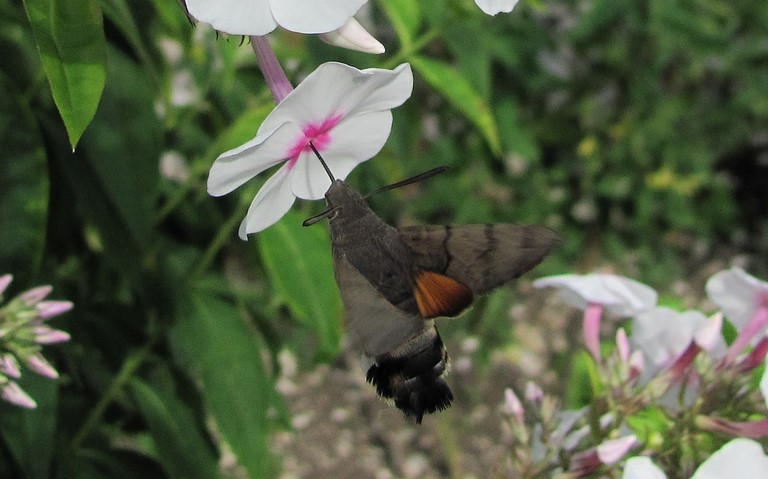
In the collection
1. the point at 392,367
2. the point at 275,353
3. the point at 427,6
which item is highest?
the point at 427,6

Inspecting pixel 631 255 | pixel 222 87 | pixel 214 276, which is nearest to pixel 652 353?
pixel 214 276

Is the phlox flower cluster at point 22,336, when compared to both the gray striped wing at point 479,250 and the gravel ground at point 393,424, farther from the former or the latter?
the gravel ground at point 393,424

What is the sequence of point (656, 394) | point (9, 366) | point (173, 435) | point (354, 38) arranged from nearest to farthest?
point (354, 38)
point (9, 366)
point (656, 394)
point (173, 435)

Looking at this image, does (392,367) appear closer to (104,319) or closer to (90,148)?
(90,148)

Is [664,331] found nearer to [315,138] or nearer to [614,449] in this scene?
[614,449]

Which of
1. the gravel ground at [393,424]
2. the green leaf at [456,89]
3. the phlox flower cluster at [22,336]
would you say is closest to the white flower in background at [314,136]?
the phlox flower cluster at [22,336]

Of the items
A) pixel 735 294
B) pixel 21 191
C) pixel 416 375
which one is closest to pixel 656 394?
pixel 735 294

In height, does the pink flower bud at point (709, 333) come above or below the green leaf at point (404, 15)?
below
